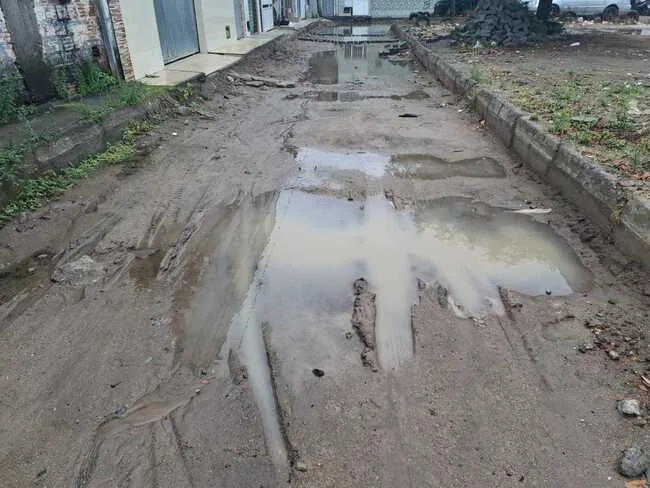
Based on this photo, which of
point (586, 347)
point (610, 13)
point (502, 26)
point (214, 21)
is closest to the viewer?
point (586, 347)

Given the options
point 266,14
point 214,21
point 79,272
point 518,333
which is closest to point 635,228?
point 518,333

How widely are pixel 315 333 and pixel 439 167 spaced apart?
3.48 m

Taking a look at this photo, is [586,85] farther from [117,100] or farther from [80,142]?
[80,142]

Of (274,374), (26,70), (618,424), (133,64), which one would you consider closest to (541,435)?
(618,424)

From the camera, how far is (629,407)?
8.32 feet

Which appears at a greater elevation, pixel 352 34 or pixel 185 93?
pixel 185 93

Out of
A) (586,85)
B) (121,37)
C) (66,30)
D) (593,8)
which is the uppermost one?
(66,30)

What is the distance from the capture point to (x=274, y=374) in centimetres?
281

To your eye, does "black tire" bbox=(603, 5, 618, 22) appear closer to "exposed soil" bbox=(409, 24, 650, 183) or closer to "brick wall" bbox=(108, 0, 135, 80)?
"exposed soil" bbox=(409, 24, 650, 183)

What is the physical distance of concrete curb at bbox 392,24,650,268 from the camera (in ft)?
12.5

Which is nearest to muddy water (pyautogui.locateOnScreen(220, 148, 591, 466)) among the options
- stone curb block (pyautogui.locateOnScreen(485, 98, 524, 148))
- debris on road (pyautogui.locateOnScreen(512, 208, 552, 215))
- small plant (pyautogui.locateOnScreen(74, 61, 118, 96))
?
debris on road (pyautogui.locateOnScreen(512, 208, 552, 215))

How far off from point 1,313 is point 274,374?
6.79 feet

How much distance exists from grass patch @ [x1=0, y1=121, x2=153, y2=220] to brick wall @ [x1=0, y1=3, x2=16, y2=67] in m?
1.69

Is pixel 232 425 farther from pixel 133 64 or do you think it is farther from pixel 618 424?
pixel 133 64
